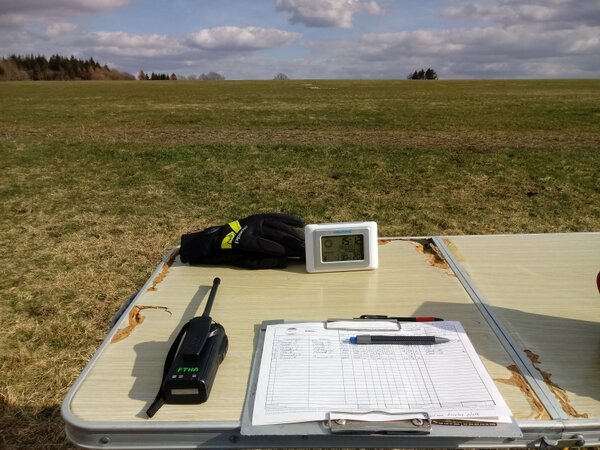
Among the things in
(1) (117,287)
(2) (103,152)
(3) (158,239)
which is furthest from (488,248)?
(2) (103,152)

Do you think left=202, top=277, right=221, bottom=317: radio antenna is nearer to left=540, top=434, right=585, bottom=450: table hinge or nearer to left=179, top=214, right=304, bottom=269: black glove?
left=179, top=214, right=304, bottom=269: black glove

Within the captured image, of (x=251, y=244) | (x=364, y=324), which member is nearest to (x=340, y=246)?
(x=251, y=244)

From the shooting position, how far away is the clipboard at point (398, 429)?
36.6 inches

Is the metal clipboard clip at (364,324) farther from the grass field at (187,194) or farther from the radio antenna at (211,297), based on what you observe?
the grass field at (187,194)

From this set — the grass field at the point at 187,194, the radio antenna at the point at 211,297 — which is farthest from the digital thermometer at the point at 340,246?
the grass field at the point at 187,194

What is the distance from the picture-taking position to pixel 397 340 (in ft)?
4.03

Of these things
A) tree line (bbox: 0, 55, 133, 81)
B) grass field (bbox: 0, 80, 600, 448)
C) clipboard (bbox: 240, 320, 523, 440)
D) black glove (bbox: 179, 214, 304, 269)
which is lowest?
grass field (bbox: 0, 80, 600, 448)

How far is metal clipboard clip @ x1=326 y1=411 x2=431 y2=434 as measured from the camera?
0.93m

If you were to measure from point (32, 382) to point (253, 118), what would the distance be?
39.4 ft

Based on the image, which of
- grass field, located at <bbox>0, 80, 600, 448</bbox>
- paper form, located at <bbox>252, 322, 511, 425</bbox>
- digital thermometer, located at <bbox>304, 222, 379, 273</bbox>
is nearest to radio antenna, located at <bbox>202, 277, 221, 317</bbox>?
paper form, located at <bbox>252, 322, 511, 425</bbox>

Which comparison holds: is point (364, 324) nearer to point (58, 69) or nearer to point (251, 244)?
point (251, 244)

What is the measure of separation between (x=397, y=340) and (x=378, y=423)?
1.01 feet

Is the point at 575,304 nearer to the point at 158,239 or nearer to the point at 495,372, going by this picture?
the point at 495,372

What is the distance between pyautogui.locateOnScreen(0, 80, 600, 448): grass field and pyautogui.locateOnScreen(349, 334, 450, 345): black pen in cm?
175
